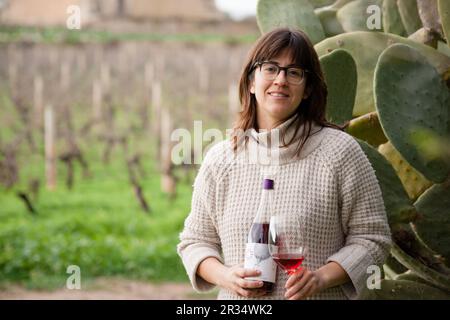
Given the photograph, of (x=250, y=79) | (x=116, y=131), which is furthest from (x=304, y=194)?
(x=116, y=131)

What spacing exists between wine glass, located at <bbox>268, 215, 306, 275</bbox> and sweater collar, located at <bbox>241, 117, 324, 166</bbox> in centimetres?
13

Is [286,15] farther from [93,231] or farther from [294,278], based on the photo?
[93,231]

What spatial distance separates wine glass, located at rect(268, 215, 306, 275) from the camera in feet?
5.60

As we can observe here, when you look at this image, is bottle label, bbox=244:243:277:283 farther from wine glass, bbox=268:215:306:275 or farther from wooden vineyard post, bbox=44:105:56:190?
wooden vineyard post, bbox=44:105:56:190

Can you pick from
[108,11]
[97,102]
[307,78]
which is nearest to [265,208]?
[307,78]

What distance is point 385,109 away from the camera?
249 cm

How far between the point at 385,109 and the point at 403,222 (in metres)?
0.32

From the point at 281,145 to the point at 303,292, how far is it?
0.30m

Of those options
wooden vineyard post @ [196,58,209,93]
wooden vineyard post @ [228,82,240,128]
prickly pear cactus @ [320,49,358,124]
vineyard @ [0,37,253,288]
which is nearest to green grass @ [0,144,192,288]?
vineyard @ [0,37,253,288]

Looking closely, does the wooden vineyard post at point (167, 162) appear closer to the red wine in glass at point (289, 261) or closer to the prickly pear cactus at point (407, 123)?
the prickly pear cactus at point (407, 123)

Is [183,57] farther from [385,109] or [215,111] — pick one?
[385,109]

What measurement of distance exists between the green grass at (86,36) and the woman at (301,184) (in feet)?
32.6

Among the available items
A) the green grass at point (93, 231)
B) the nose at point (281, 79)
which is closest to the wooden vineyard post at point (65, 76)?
the green grass at point (93, 231)

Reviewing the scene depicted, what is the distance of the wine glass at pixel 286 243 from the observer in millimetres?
1706
